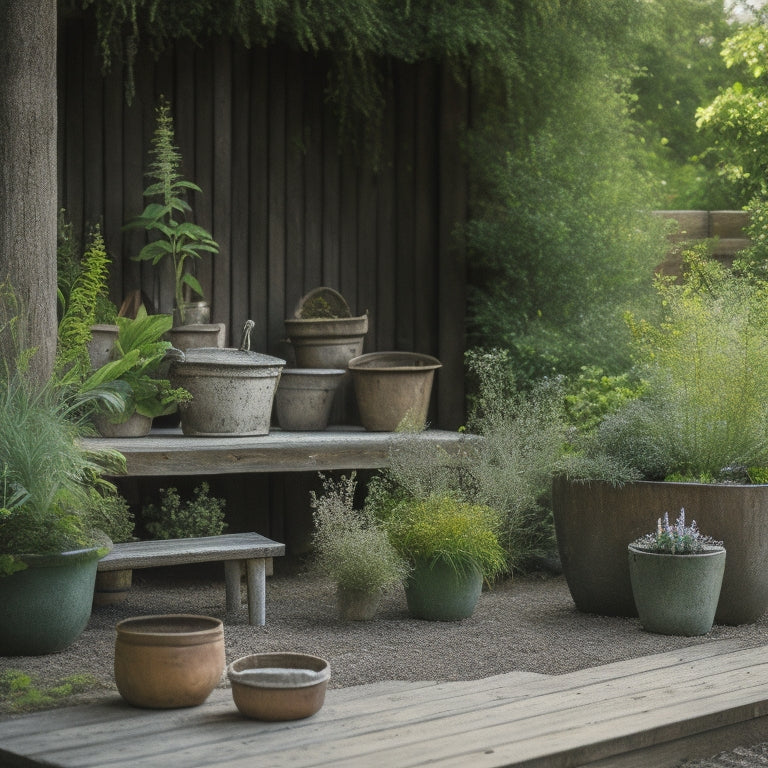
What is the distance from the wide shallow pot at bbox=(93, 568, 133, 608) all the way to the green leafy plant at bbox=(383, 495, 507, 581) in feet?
4.79

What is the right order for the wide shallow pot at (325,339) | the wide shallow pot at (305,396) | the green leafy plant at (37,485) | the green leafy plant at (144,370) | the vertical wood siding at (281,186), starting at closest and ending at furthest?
the green leafy plant at (37,485)
the green leafy plant at (144,370)
the vertical wood siding at (281,186)
the wide shallow pot at (305,396)
the wide shallow pot at (325,339)

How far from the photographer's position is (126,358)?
5.98 m

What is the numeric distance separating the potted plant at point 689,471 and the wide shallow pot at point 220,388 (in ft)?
5.98

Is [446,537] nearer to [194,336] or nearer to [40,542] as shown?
[40,542]

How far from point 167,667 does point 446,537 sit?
2008mm

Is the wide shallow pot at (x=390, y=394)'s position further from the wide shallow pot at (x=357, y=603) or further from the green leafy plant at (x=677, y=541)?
the green leafy plant at (x=677, y=541)

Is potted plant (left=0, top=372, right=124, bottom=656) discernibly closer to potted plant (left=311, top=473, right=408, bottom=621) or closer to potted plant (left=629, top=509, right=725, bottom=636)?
potted plant (left=311, top=473, right=408, bottom=621)

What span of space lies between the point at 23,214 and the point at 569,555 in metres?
2.97

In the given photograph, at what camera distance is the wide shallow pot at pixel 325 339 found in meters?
7.25

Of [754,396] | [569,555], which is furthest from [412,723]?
[754,396]

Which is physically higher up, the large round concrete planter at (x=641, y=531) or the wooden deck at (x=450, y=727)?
the large round concrete planter at (x=641, y=531)

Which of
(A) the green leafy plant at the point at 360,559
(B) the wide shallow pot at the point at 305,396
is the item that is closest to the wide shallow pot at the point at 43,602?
(A) the green leafy plant at the point at 360,559

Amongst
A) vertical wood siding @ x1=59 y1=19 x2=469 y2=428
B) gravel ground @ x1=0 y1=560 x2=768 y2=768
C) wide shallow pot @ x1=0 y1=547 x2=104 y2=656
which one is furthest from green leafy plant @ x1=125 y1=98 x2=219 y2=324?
wide shallow pot @ x1=0 y1=547 x2=104 y2=656

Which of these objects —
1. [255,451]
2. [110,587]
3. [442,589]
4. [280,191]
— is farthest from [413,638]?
[280,191]
